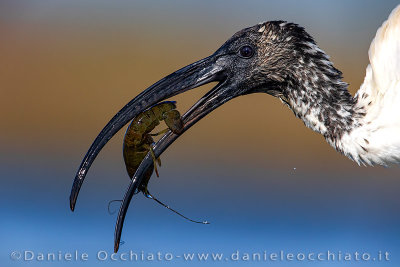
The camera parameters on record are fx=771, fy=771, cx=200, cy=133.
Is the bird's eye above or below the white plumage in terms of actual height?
above

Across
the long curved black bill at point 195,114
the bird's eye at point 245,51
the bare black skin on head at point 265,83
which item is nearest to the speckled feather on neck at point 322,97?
the bare black skin on head at point 265,83

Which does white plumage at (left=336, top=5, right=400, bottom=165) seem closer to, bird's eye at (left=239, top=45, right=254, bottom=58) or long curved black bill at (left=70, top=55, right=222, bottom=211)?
bird's eye at (left=239, top=45, right=254, bottom=58)

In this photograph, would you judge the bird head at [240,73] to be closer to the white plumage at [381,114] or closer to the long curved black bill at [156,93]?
the long curved black bill at [156,93]

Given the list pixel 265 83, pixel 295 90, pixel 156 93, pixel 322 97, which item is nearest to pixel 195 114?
pixel 156 93

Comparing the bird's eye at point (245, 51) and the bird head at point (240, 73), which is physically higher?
the bird's eye at point (245, 51)

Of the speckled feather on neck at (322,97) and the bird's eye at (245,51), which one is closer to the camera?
the speckled feather on neck at (322,97)

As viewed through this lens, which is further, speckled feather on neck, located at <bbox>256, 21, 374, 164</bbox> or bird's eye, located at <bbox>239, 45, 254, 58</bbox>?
bird's eye, located at <bbox>239, 45, 254, 58</bbox>

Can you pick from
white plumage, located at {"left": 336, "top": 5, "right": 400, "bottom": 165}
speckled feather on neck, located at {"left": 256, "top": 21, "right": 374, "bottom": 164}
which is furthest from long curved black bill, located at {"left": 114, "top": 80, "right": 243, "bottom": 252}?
white plumage, located at {"left": 336, "top": 5, "right": 400, "bottom": 165}
